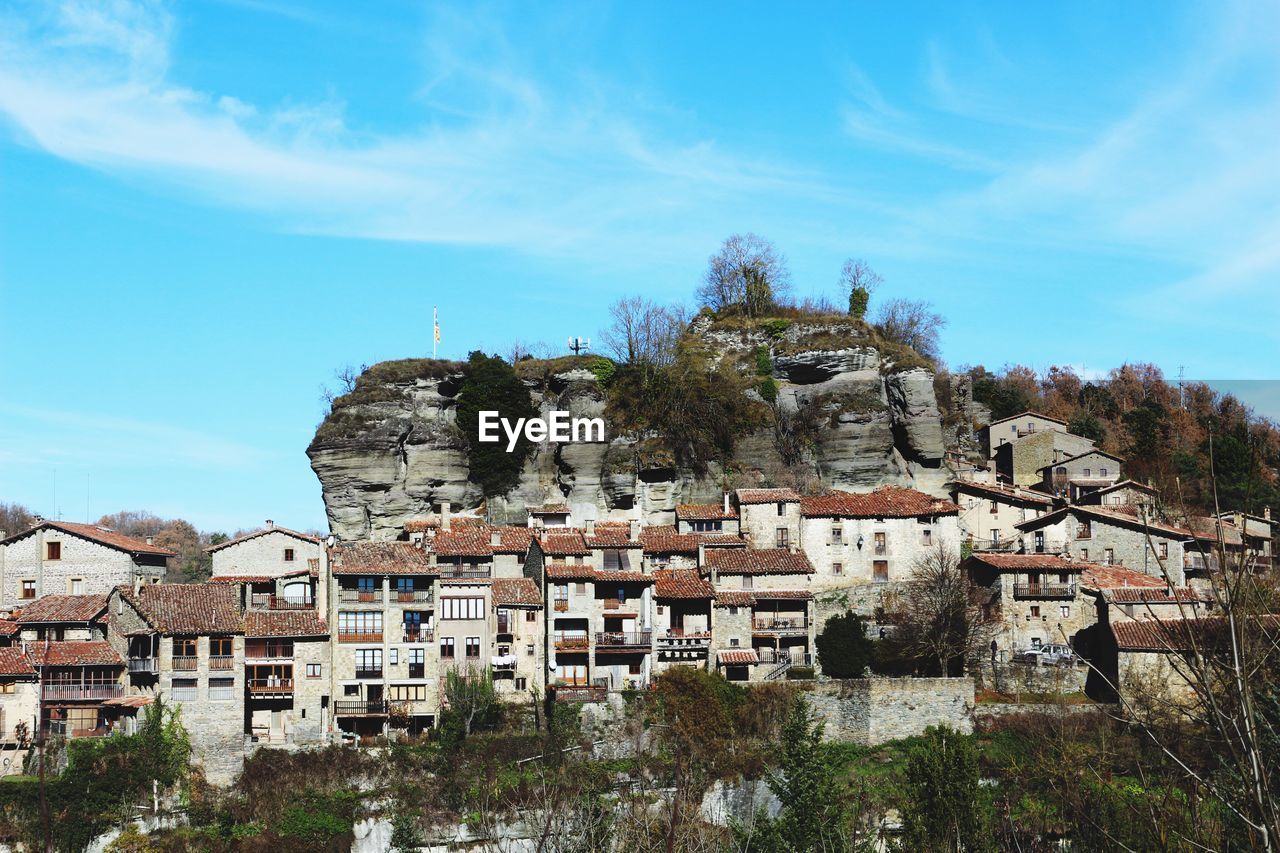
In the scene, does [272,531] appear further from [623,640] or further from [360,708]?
[623,640]

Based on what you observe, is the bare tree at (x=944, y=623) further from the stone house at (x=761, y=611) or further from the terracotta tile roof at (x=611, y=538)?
the terracotta tile roof at (x=611, y=538)

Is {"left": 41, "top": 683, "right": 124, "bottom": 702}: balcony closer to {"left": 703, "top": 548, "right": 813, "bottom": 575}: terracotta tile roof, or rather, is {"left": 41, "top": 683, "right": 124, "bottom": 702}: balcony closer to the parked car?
{"left": 703, "top": 548, "right": 813, "bottom": 575}: terracotta tile roof

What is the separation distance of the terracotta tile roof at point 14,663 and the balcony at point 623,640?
22052mm

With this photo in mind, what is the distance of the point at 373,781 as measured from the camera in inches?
1976

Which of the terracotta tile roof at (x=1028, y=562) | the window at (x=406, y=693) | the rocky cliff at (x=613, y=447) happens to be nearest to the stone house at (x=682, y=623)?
the window at (x=406, y=693)

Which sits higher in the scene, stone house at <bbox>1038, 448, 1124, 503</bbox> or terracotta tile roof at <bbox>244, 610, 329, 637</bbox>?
stone house at <bbox>1038, 448, 1124, 503</bbox>

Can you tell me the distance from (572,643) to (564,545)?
14.5ft

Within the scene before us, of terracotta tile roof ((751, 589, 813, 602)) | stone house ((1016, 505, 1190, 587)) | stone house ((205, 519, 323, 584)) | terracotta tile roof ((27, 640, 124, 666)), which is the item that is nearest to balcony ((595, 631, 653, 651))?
terracotta tile roof ((751, 589, 813, 602))

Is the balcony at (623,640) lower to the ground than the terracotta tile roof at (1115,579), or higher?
lower

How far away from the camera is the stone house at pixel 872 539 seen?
64.0m

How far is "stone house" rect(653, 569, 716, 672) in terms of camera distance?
188 feet

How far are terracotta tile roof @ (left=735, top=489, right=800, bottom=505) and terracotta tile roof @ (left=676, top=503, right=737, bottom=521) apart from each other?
94 centimetres

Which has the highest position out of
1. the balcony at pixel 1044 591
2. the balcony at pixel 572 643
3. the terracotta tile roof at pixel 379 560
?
the terracotta tile roof at pixel 379 560

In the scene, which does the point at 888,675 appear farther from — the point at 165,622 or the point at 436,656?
the point at 165,622
